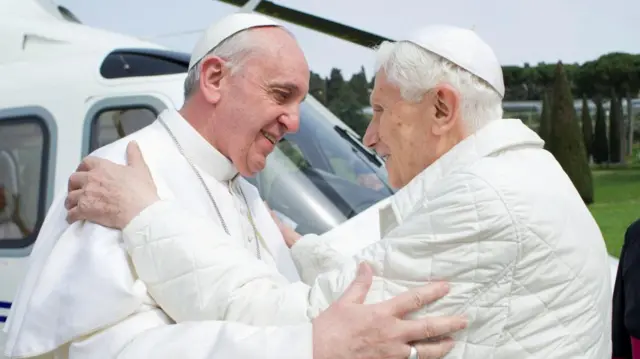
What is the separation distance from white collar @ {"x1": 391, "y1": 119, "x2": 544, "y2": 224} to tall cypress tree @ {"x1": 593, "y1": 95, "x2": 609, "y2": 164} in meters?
43.0

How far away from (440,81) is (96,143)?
2.54 meters

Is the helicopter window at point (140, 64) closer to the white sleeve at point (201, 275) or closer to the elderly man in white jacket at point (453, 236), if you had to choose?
the elderly man in white jacket at point (453, 236)

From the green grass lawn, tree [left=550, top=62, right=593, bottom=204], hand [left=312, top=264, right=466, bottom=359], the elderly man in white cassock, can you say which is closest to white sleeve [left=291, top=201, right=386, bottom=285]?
the elderly man in white cassock

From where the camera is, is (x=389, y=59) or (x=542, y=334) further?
(x=389, y=59)

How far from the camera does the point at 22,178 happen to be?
155 inches

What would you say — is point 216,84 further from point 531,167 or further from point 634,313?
point 634,313

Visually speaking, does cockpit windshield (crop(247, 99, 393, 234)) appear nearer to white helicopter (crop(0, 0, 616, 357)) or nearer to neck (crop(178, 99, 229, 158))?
white helicopter (crop(0, 0, 616, 357))

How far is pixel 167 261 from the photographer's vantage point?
172 cm

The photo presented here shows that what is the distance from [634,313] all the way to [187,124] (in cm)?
190

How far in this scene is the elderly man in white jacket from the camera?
60.5 inches

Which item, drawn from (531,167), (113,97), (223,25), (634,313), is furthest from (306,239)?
(113,97)

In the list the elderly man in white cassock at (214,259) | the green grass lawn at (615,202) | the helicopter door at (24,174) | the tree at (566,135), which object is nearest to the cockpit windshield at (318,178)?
the helicopter door at (24,174)

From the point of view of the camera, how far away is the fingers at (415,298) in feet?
5.00

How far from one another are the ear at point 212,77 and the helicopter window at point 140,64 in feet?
6.44
